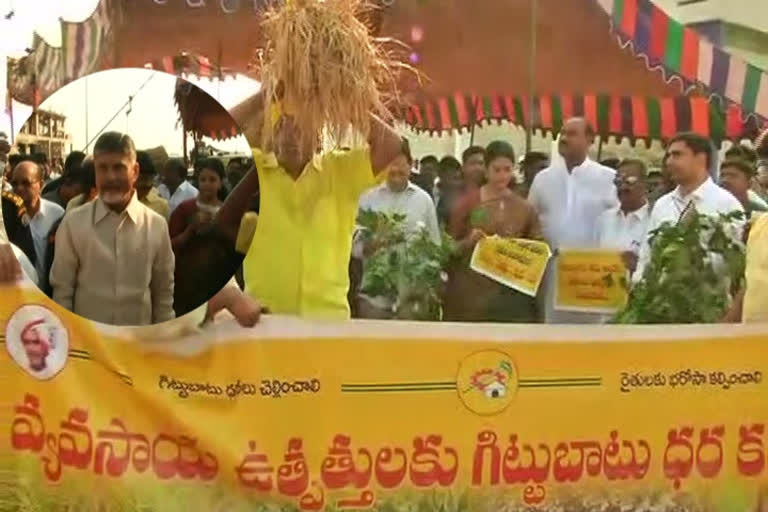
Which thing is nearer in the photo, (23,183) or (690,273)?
(23,183)

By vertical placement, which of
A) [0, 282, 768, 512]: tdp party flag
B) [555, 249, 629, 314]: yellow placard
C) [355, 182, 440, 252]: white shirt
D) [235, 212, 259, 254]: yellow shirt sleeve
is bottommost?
[0, 282, 768, 512]: tdp party flag

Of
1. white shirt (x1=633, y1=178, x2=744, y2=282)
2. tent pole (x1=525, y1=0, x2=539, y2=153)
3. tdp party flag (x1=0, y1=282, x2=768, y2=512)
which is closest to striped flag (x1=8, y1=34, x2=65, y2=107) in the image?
tdp party flag (x1=0, y1=282, x2=768, y2=512)

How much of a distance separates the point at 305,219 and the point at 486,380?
1.96 ft

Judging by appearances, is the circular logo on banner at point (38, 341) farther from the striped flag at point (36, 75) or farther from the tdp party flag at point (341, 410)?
the striped flag at point (36, 75)

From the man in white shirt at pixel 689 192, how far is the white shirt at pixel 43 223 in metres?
1.42

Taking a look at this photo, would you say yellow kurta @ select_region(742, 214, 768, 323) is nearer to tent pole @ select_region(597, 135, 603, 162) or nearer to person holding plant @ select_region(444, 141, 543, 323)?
tent pole @ select_region(597, 135, 603, 162)

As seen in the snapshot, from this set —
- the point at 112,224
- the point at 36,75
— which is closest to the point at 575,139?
the point at 112,224

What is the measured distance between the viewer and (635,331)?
2.53 m

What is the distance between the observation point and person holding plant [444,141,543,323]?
8.11 ft

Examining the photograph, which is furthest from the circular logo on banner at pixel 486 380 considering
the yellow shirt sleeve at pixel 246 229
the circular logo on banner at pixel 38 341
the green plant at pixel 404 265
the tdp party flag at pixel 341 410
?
the circular logo on banner at pixel 38 341

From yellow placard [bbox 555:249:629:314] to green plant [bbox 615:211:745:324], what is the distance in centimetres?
4

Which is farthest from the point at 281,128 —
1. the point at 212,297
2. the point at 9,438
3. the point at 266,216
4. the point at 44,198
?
the point at 9,438

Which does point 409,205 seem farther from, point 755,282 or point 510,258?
point 755,282

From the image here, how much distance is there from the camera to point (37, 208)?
7.97 feet
